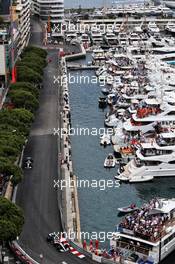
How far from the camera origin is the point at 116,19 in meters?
132

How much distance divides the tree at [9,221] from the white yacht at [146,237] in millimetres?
6113

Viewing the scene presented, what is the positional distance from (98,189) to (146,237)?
513 inches

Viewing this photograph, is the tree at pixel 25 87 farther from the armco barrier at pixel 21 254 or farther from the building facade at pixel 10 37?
the armco barrier at pixel 21 254

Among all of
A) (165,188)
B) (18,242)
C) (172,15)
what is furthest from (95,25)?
(18,242)

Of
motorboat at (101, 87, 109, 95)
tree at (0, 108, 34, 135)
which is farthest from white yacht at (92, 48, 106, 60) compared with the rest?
tree at (0, 108, 34, 135)

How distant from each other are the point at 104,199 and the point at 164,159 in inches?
298

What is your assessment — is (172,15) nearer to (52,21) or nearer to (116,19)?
(116,19)

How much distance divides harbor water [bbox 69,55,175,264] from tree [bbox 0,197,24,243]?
6.66 meters

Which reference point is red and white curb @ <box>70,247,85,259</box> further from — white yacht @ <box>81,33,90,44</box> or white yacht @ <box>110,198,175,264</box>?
white yacht @ <box>81,33,90,44</box>

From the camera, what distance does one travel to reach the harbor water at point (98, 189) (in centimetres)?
4444

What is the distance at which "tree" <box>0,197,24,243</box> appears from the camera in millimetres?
34812

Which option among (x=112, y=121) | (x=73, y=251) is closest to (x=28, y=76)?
(x=112, y=121)

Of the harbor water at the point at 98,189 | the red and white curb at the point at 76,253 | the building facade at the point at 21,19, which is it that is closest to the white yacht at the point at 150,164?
the harbor water at the point at 98,189

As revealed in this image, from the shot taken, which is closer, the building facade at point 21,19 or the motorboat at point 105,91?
the motorboat at point 105,91
